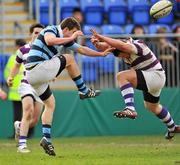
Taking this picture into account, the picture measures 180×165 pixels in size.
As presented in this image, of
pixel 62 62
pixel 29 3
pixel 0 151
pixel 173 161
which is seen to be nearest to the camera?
pixel 173 161

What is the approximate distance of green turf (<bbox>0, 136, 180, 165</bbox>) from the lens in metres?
13.0

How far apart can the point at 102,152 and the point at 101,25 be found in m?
10.9

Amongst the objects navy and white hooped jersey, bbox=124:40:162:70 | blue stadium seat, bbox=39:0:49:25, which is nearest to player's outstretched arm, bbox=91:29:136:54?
navy and white hooped jersey, bbox=124:40:162:70

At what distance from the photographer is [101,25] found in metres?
25.7

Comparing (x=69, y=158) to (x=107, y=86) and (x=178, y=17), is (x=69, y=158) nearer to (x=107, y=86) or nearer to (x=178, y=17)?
(x=107, y=86)

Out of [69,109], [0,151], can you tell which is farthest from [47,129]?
[69,109]

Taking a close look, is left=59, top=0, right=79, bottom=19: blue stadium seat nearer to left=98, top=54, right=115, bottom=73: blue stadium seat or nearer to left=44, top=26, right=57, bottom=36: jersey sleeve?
left=98, top=54, right=115, bottom=73: blue stadium seat

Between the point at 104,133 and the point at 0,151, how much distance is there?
20.0ft

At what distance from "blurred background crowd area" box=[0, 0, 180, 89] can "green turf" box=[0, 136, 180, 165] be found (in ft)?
7.37

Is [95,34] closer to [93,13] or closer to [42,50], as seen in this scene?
[42,50]

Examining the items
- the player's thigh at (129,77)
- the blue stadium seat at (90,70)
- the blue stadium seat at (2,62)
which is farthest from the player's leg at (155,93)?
the blue stadium seat at (2,62)

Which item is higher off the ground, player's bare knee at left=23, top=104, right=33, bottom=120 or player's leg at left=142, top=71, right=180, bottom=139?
player's leg at left=142, top=71, right=180, bottom=139

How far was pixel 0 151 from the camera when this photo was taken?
1599 cm

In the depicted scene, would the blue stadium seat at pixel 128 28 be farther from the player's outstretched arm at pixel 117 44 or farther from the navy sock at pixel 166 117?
the player's outstretched arm at pixel 117 44
